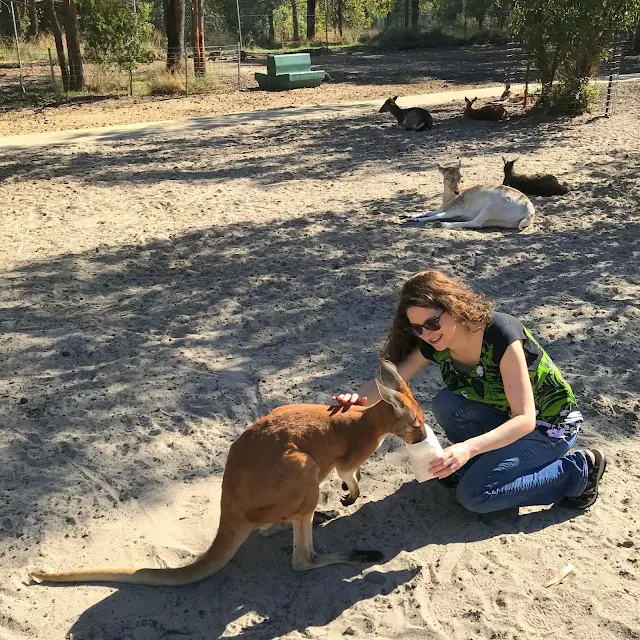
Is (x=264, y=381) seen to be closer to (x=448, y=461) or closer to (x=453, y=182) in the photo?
(x=448, y=461)

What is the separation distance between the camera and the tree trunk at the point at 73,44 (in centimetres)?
1471

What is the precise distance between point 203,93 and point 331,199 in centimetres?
987

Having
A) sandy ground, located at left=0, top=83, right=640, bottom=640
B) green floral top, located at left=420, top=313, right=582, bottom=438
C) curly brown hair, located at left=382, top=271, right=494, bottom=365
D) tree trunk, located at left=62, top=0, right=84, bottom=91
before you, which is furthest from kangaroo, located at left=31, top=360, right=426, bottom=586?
tree trunk, located at left=62, top=0, right=84, bottom=91

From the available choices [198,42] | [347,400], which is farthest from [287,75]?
[347,400]

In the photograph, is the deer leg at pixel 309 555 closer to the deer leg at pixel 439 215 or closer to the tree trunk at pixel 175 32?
the deer leg at pixel 439 215

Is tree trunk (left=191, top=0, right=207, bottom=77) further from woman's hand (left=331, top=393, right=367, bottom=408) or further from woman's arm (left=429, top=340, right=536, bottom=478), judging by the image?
woman's arm (left=429, top=340, right=536, bottom=478)

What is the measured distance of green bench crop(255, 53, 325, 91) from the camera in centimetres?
1703

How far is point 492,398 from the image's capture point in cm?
287

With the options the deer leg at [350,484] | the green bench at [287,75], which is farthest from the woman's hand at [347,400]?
the green bench at [287,75]

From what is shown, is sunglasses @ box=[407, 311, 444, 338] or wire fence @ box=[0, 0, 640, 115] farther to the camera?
wire fence @ box=[0, 0, 640, 115]

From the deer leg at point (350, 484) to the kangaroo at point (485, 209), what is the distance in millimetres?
4224

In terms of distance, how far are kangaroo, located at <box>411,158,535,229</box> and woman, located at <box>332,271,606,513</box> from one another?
3.95 meters

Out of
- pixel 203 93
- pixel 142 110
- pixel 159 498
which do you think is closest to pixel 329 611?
pixel 159 498

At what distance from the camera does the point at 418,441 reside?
2.41m
